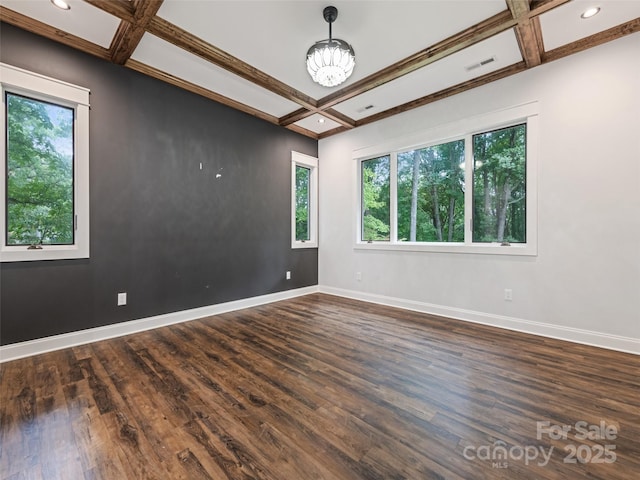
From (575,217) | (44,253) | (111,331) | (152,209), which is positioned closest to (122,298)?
(111,331)

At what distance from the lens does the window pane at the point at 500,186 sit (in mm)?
3293

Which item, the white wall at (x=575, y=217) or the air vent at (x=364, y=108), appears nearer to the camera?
the white wall at (x=575, y=217)

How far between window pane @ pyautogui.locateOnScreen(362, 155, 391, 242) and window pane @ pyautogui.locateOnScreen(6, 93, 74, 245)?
3.89 m

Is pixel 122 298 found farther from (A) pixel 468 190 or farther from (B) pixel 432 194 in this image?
(A) pixel 468 190

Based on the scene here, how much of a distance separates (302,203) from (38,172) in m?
3.52

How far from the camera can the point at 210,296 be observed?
3875mm

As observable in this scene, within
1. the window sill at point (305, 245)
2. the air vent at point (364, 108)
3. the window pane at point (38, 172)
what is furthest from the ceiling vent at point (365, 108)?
the window pane at point (38, 172)

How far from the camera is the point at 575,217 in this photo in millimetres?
2873

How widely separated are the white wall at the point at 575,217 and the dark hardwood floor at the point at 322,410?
38 cm

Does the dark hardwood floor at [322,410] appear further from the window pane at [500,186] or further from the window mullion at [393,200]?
the window mullion at [393,200]

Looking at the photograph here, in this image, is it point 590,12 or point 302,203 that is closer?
point 590,12

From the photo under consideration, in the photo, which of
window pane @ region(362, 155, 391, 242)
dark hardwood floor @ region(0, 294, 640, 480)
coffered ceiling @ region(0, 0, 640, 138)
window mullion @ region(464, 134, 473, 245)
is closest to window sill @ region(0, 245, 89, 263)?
dark hardwood floor @ region(0, 294, 640, 480)

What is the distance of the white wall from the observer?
2629mm

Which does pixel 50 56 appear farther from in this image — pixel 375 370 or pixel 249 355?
pixel 375 370
